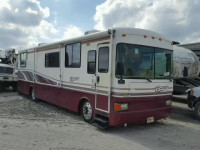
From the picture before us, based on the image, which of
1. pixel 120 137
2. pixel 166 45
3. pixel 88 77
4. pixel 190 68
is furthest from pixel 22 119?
pixel 190 68

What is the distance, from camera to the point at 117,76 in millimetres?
5320

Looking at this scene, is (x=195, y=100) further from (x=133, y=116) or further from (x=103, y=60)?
(x=103, y=60)

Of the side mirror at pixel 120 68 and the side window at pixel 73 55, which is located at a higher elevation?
the side window at pixel 73 55

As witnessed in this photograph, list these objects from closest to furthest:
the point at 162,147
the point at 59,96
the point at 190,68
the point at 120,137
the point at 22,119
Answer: the point at 162,147 < the point at 120,137 < the point at 22,119 < the point at 59,96 < the point at 190,68

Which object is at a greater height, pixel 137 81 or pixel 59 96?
pixel 137 81

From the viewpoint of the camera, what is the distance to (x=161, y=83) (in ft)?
20.2

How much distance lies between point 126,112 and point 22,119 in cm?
367

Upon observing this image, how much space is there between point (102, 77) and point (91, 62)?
744mm

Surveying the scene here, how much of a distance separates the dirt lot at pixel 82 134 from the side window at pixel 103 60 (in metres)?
1.78

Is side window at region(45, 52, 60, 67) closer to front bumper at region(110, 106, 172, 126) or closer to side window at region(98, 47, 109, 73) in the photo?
side window at region(98, 47, 109, 73)

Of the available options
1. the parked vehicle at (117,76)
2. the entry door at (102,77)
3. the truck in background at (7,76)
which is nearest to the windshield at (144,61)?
the parked vehicle at (117,76)

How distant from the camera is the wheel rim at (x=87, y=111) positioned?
6.33 meters

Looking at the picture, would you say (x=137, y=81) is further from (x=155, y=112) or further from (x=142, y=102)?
(x=155, y=112)

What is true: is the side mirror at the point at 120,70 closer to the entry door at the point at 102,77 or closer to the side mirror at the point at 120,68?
the side mirror at the point at 120,68
